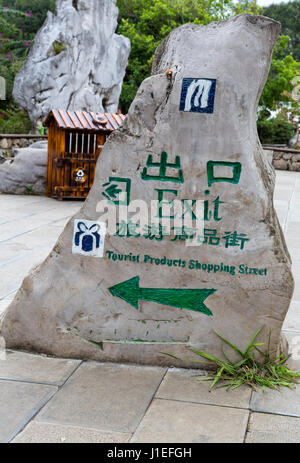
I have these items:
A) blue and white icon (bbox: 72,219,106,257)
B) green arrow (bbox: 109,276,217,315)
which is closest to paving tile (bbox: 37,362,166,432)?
green arrow (bbox: 109,276,217,315)

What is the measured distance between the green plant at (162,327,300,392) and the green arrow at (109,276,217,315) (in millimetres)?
250

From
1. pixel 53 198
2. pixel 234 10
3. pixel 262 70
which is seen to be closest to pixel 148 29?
pixel 234 10

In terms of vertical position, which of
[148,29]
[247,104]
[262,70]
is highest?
[148,29]

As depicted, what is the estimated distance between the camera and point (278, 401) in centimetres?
325

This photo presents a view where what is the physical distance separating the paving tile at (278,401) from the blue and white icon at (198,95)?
1.81m

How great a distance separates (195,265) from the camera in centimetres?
359

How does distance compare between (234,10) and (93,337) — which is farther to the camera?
(234,10)

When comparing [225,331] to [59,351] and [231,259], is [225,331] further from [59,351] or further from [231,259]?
[59,351]

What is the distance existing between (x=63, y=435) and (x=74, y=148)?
834 centimetres

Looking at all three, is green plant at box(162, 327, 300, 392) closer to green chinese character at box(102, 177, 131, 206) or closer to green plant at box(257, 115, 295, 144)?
green chinese character at box(102, 177, 131, 206)

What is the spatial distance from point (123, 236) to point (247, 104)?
1.19 meters

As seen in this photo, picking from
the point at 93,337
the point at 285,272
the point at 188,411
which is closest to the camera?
the point at 188,411

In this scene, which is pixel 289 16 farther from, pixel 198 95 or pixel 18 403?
pixel 18 403

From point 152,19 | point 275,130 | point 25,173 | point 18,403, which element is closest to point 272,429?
point 18,403
